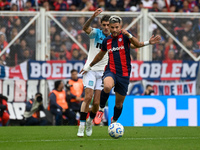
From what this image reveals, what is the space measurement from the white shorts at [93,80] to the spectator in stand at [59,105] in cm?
573

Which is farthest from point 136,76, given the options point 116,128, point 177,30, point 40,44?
point 116,128

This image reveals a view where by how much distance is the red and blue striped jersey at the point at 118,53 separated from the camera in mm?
9586

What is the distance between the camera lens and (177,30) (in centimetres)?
1747

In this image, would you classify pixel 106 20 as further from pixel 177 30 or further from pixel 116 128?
pixel 177 30

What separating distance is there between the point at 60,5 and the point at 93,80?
9039mm

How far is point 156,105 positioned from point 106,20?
5.60 meters

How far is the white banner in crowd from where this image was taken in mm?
17234

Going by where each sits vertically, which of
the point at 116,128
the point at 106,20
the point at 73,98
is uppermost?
the point at 106,20

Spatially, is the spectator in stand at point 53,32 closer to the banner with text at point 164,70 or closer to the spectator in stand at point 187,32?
the banner with text at point 164,70

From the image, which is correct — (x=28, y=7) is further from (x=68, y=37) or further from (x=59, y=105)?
(x=59, y=105)

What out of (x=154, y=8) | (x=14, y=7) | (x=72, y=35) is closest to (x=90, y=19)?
(x=72, y=35)

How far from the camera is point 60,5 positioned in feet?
61.6

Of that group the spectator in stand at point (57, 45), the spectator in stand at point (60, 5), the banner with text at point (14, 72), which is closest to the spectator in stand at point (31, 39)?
the banner with text at point (14, 72)

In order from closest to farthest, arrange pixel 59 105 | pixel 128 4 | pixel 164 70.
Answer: pixel 59 105, pixel 164 70, pixel 128 4
